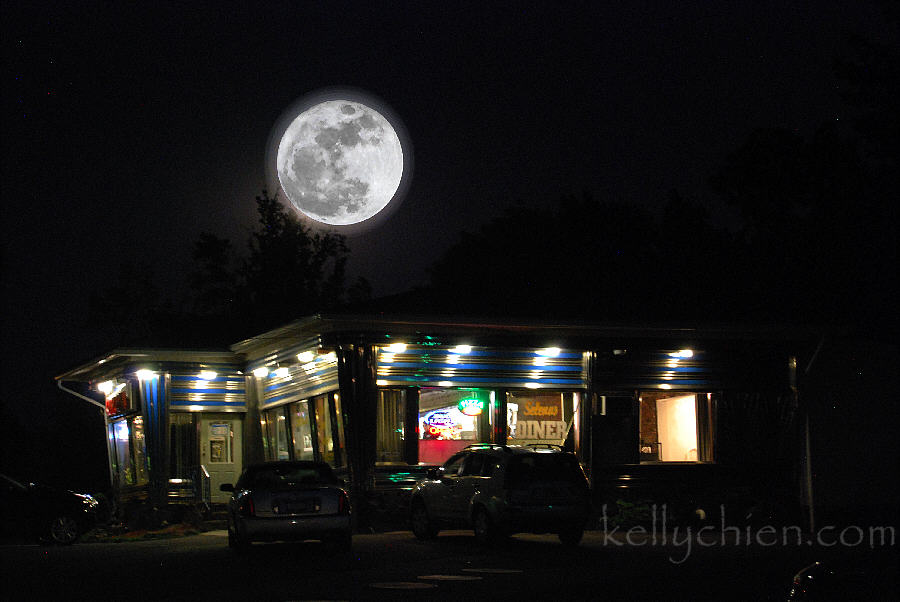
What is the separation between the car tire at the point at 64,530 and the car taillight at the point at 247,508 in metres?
6.31

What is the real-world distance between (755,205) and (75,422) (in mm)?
32863

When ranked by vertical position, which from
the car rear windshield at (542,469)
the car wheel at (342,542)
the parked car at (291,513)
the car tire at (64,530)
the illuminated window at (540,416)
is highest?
the illuminated window at (540,416)

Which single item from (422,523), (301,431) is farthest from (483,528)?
(301,431)

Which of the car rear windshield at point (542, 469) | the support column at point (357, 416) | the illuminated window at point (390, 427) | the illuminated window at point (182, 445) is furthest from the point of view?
the illuminated window at point (182, 445)

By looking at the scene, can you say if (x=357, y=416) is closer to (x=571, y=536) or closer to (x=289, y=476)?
(x=289, y=476)

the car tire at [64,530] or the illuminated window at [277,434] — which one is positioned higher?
the illuminated window at [277,434]

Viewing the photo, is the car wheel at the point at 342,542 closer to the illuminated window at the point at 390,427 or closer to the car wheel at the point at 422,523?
the car wheel at the point at 422,523

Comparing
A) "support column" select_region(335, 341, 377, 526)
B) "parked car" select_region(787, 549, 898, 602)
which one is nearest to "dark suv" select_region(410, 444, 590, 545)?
"support column" select_region(335, 341, 377, 526)

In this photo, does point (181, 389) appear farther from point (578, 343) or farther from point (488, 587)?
point (488, 587)

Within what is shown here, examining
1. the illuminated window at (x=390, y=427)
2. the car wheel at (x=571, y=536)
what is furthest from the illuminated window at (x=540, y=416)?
the car wheel at (x=571, y=536)

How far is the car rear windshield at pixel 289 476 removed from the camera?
59.9 feet

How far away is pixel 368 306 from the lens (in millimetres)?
22703

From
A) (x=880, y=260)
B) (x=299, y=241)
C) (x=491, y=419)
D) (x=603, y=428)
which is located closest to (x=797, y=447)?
(x=603, y=428)

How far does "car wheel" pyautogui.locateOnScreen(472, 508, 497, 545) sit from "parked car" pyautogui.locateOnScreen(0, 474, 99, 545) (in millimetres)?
8673
